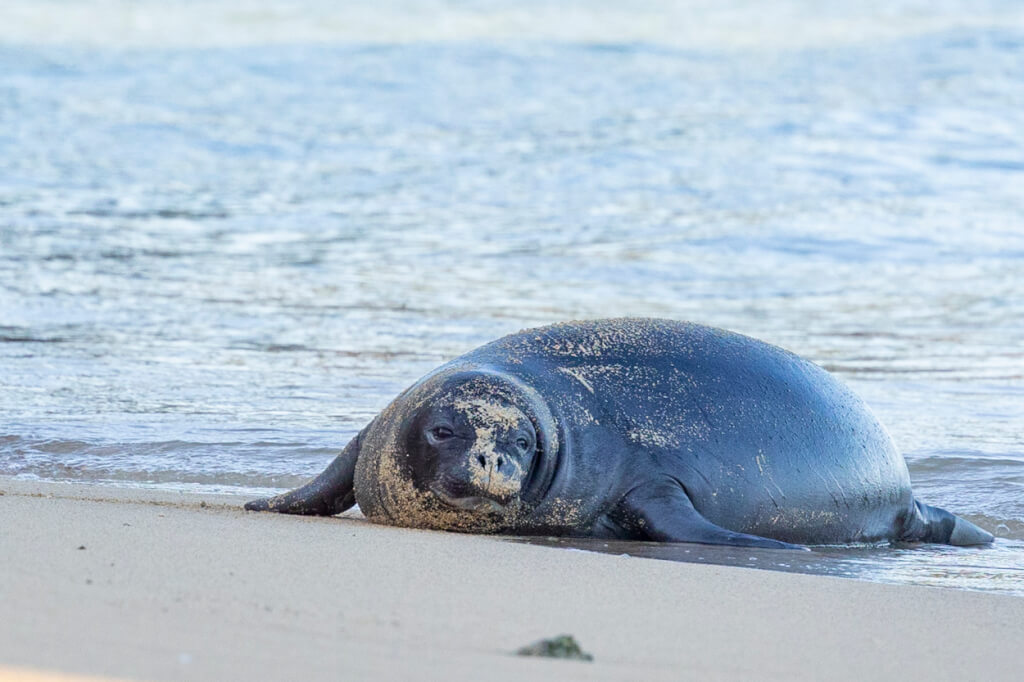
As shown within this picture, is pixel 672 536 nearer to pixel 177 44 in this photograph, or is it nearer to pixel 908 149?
pixel 908 149

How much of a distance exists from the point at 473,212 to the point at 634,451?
Result: 11.2 metres

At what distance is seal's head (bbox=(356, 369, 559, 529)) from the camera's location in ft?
13.3

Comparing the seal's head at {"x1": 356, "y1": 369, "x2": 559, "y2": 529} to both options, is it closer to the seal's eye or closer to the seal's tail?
the seal's eye

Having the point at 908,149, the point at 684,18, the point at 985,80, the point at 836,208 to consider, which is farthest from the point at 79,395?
the point at 684,18

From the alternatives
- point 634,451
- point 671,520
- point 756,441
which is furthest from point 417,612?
point 756,441

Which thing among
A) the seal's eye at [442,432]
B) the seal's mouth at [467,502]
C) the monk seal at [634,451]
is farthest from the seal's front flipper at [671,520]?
the seal's eye at [442,432]

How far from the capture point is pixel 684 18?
31031 mm

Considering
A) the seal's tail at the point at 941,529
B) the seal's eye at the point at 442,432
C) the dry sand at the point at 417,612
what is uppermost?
the seal's eye at the point at 442,432

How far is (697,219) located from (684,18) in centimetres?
1698

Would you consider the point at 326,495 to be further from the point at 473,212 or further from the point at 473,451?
the point at 473,212

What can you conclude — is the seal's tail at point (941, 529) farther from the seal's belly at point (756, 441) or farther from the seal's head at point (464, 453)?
the seal's head at point (464, 453)

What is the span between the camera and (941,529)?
5.05 meters

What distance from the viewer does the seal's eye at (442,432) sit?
4.10 metres

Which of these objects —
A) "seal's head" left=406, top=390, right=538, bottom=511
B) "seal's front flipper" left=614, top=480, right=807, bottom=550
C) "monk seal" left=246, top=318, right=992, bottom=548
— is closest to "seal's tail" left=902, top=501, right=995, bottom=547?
"monk seal" left=246, top=318, right=992, bottom=548
